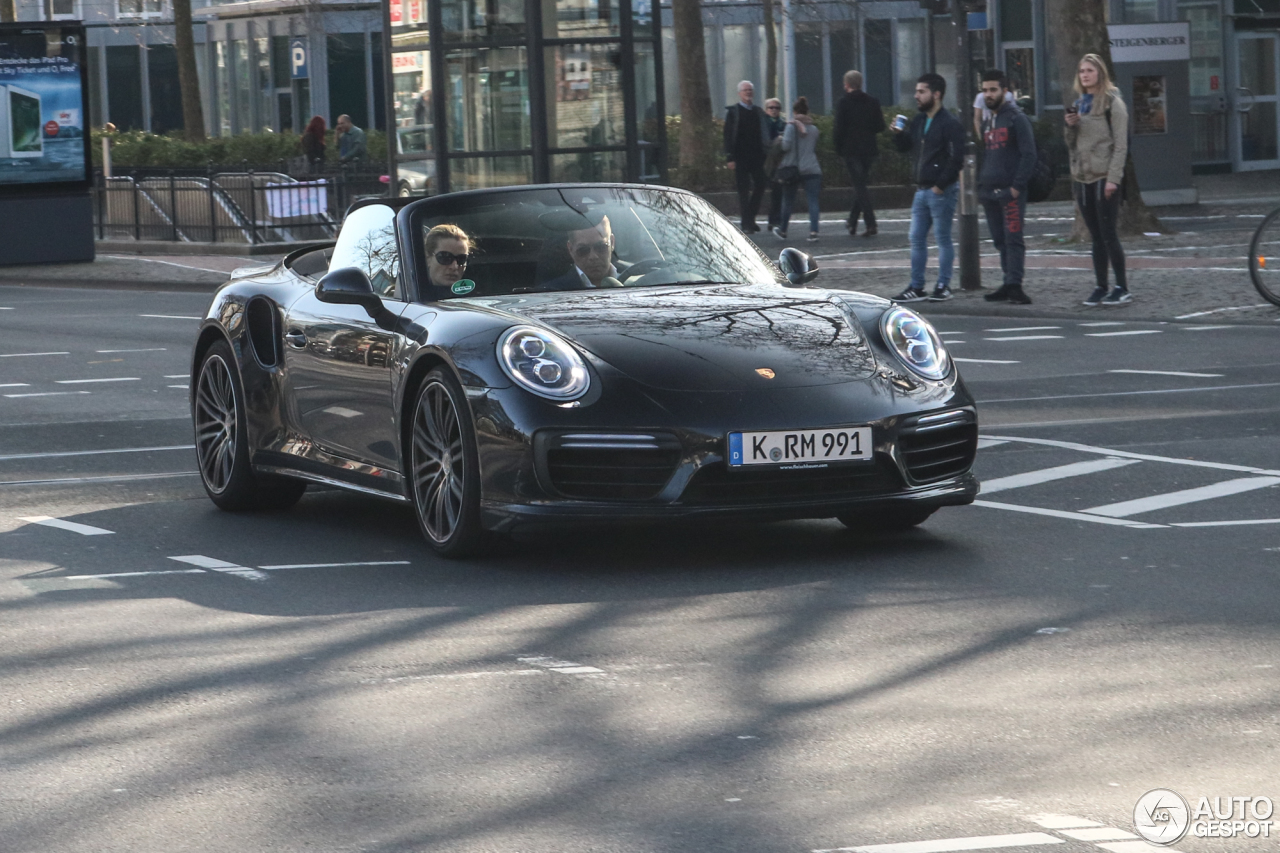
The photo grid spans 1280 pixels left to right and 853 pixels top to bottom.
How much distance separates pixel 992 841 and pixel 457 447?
3683 mm

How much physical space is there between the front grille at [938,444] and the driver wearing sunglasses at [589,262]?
1414 mm

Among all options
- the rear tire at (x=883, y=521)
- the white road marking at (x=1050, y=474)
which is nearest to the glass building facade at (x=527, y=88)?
the white road marking at (x=1050, y=474)

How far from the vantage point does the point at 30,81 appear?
100.0 ft

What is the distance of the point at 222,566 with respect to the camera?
25.5 feet

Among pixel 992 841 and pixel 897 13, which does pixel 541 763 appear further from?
pixel 897 13

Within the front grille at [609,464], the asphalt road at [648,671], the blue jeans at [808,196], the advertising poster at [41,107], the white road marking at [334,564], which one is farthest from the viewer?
the advertising poster at [41,107]

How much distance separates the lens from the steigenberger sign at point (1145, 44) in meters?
30.7

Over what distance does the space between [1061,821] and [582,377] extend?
10.7 feet

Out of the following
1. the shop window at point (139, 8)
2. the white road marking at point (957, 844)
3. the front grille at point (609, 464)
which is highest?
the shop window at point (139, 8)

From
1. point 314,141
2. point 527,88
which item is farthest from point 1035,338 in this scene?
point 314,141

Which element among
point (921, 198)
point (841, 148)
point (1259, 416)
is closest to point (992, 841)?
point (1259, 416)

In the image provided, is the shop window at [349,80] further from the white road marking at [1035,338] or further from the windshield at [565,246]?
the windshield at [565,246]

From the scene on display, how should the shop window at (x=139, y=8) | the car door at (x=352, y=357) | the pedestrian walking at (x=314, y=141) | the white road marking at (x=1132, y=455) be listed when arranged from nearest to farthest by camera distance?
the car door at (x=352, y=357) < the white road marking at (x=1132, y=455) < the pedestrian walking at (x=314, y=141) < the shop window at (x=139, y=8)

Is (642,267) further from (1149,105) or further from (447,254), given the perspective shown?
(1149,105)
